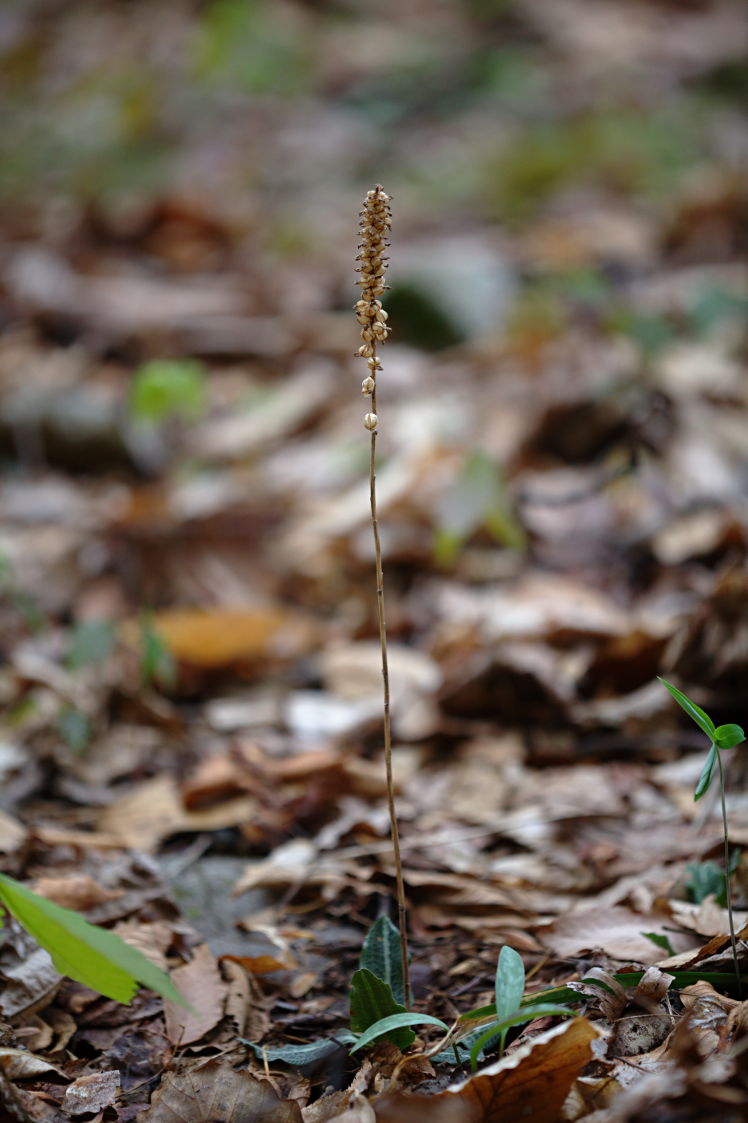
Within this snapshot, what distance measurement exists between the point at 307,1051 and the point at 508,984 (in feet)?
1.00

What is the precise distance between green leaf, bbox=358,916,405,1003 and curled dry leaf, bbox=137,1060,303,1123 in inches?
8.0

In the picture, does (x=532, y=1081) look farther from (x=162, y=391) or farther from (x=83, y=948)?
(x=162, y=391)

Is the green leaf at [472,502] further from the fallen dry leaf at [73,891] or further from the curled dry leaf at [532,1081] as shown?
the curled dry leaf at [532,1081]

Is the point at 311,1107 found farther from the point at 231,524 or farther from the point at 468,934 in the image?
the point at 231,524

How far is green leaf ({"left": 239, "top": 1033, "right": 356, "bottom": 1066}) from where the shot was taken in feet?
3.93

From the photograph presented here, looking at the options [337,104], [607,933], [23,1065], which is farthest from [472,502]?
[337,104]

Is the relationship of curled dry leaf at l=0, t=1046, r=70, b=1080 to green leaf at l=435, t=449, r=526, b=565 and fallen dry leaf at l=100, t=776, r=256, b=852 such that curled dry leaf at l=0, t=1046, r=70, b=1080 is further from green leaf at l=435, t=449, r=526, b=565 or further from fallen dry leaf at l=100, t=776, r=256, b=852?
green leaf at l=435, t=449, r=526, b=565

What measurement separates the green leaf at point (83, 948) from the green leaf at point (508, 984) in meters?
0.34

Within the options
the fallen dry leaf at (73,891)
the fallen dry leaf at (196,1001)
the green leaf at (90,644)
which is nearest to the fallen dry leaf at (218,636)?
the green leaf at (90,644)

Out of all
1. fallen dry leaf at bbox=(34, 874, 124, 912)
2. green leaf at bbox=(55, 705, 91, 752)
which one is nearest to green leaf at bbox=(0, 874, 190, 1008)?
fallen dry leaf at bbox=(34, 874, 124, 912)

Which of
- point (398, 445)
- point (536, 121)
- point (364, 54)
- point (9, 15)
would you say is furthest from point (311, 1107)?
point (9, 15)

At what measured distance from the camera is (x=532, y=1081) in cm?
100

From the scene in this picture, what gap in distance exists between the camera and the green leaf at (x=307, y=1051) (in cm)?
120

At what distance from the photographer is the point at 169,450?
3738 millimetres
